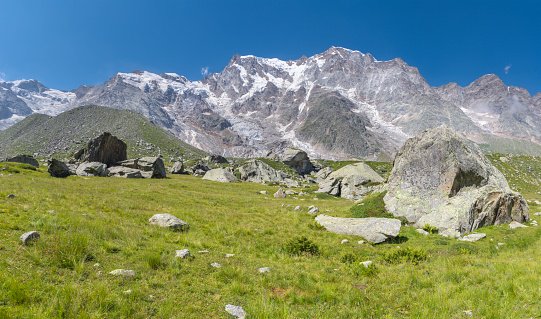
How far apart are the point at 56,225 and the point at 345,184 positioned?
39.0 m

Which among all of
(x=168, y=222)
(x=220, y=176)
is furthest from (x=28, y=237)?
(x=220, y=176)

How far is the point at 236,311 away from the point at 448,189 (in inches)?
844

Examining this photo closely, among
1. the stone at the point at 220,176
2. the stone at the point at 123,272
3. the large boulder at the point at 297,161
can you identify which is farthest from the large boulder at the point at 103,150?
the large boulder at the point at 297,161

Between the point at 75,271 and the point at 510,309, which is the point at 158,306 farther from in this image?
the point at 510,309

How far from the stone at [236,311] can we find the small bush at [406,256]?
25.2ft

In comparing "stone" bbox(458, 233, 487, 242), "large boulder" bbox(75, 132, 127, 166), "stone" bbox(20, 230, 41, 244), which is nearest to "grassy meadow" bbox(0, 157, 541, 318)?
"stone" bbox(20, 230, 41, 244)

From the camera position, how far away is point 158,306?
5488 millimetres

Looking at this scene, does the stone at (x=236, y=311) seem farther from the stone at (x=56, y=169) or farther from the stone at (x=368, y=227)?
the stone at (x=56, y=169)

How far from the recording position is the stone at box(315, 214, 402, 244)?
13698 millimetres

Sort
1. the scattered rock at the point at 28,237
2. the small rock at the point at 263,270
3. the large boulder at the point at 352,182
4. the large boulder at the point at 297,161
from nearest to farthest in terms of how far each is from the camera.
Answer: the scattered rock at the point at 28,237 → the small rock at the point at 263,270 → the large boulder at the point at 352,182 → the large boulder at the point at 297,161

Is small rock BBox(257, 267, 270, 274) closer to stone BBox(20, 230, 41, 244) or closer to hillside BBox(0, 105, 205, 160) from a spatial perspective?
stone BBox(20, 230, 41, 244)

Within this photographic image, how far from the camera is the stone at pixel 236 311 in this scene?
5.58 meters

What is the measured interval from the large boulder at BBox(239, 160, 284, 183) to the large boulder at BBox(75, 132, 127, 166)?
35.8 metres

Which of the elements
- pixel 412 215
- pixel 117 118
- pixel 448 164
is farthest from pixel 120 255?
pixel 117 118
